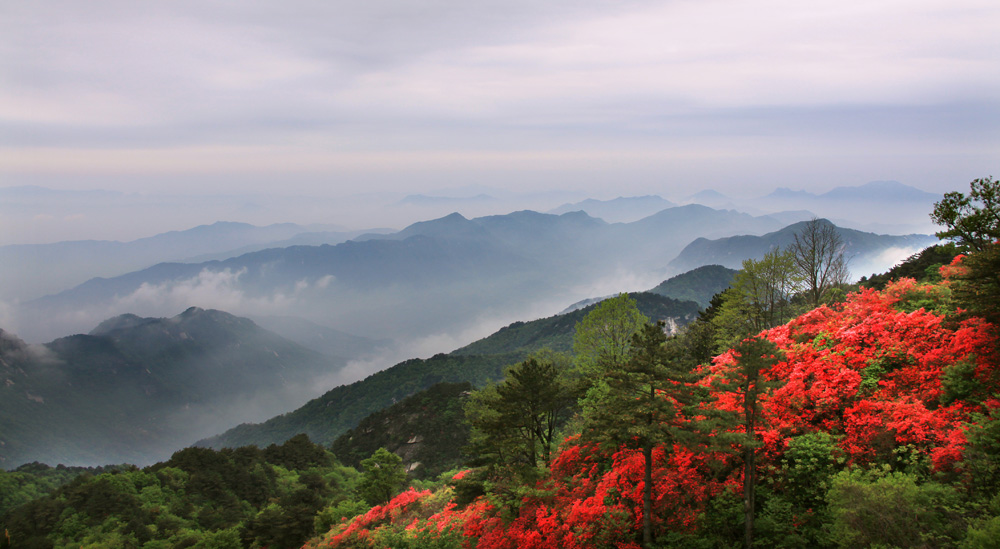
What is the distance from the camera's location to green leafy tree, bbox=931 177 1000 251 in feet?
65.1

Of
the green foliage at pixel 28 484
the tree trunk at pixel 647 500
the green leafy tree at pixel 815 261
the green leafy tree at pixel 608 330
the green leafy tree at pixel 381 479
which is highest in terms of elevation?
the green leafy tree at pixel 815 261

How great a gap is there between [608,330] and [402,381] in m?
148

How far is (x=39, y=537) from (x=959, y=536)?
8597cm

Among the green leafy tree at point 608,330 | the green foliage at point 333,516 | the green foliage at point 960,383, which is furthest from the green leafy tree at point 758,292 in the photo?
the green foliage at point 333,516

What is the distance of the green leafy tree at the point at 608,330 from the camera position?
3654cm

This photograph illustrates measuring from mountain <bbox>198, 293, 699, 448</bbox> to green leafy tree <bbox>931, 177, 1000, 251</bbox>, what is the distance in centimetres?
13423

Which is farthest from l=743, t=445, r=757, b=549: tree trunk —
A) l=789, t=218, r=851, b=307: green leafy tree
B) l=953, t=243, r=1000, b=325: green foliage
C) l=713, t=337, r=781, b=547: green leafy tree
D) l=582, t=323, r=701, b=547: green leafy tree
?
l=789, t=218, r=851, b=307: green leafy tree

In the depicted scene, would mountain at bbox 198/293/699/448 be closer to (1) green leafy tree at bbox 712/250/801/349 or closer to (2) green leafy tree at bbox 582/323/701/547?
(1) green leafy tree at bbox 712/250/801/349

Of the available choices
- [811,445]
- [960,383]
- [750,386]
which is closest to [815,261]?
[960,383]

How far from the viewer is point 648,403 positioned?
18.5m

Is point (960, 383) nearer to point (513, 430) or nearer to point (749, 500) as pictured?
point (749, 500)

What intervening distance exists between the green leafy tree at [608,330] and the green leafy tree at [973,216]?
60.6 feet

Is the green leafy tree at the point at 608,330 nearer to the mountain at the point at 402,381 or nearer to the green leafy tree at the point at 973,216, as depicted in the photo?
the green leafy tree at the point at 973,216

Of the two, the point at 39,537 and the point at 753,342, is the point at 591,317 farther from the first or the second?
the point at 39,537
